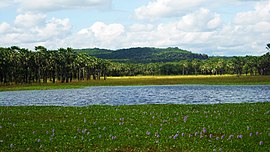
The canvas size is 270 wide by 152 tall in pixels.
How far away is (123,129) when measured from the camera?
857 inches

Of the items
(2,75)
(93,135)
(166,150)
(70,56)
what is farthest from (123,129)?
(70,56)

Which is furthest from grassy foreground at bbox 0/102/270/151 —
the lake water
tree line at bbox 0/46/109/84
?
tree line at bbox 0/46/109/84

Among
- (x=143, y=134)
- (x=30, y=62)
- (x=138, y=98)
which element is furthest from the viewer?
(x=30, y=62)

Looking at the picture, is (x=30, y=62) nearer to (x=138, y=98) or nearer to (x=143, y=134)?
(x=138, y=98)

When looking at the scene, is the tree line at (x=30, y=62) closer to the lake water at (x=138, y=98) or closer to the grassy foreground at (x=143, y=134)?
the lake water at (x=138, y=98)

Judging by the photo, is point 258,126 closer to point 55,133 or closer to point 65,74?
point 55,133

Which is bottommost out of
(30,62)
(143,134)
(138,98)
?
(138,98)

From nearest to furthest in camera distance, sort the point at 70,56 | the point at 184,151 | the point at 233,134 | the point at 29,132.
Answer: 1. the point at 184,151
2. the point at 233,134
3. the point at 29,132
4. the point at 70,56

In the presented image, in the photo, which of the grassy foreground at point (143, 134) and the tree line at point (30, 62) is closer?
the grassy foreground at point (143, 134)

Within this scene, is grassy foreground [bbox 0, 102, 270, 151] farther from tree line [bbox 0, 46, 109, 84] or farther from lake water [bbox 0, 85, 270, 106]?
tree line [bbox 0, 46, 109, 84]

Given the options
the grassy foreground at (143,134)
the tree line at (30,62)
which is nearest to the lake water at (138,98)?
the grassy foreground at (143,134)

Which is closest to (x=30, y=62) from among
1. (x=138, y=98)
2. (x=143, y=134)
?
(x=138, y=98)

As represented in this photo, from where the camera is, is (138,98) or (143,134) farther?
(138,98)

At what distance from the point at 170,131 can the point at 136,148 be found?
4307 millimetres
